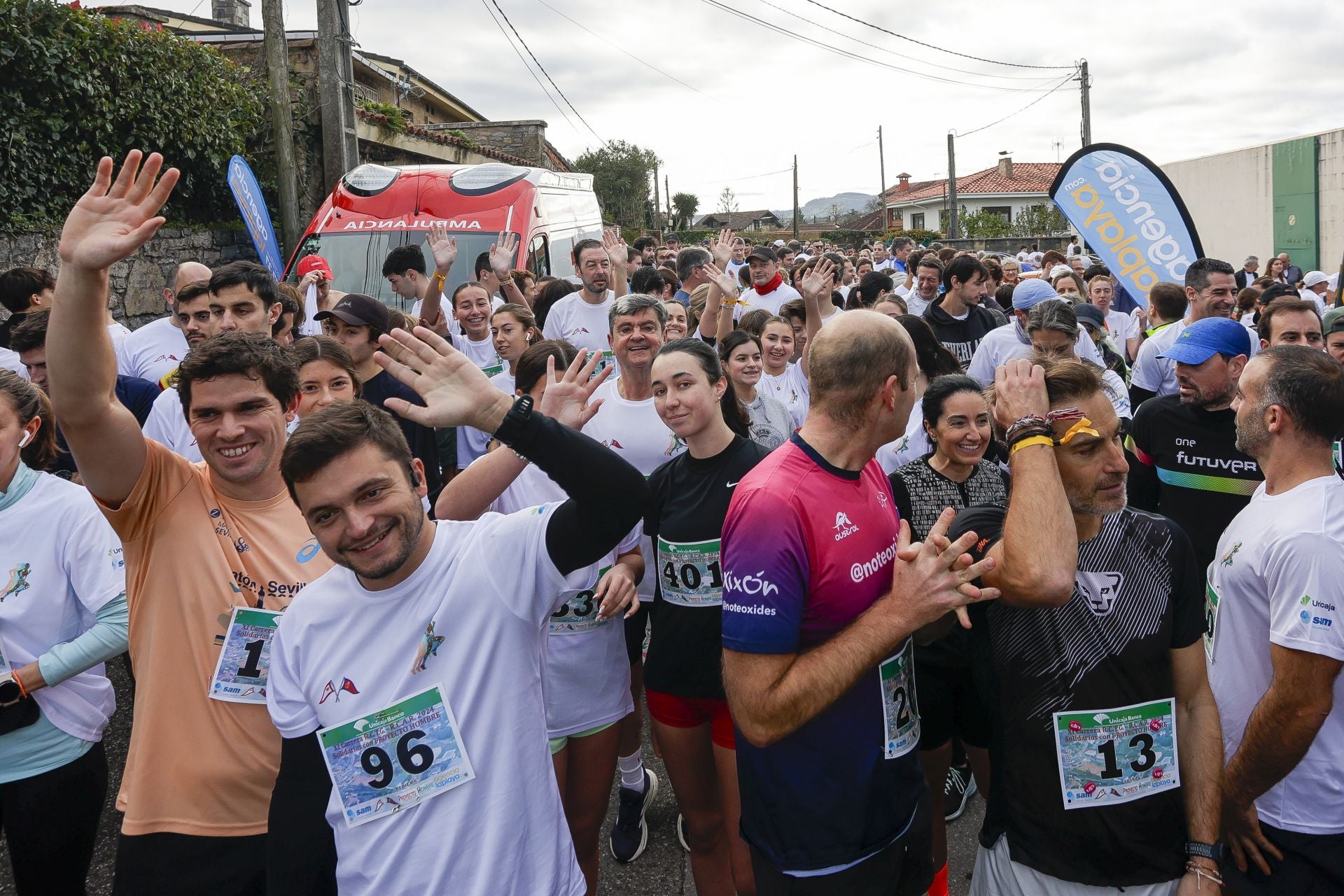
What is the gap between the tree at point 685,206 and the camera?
59062 millimetres

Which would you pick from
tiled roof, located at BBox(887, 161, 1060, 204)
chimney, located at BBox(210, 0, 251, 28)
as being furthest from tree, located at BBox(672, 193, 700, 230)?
chimney, located at BBox(210, 0, 251, 28)

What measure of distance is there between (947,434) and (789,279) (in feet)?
33.9

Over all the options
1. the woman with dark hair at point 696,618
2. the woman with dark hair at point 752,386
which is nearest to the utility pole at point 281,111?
the woman with dark hair at point 752,386

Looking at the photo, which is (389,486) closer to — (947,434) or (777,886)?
(777,886)

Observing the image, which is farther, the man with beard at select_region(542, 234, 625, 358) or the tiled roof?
the tiled roof

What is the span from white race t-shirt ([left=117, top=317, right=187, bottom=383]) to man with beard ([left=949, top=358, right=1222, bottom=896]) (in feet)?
14.9

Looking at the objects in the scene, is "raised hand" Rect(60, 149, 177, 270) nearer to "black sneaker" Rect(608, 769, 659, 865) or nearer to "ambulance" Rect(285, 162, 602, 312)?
"black sneaker" Rect(608, 769, 659, 865)

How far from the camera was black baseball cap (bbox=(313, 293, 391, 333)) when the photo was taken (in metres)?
4.44

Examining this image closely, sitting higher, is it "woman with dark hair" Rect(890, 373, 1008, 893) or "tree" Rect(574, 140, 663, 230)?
"tree" Rect(574, 140, 663, 230)

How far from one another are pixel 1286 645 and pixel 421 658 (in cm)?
209

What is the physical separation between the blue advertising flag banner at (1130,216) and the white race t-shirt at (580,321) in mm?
4470

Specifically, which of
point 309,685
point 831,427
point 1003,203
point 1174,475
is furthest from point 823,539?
point 1003,203

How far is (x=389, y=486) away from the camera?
6.30 ft

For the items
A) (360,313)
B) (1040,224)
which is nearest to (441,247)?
(360,313)
